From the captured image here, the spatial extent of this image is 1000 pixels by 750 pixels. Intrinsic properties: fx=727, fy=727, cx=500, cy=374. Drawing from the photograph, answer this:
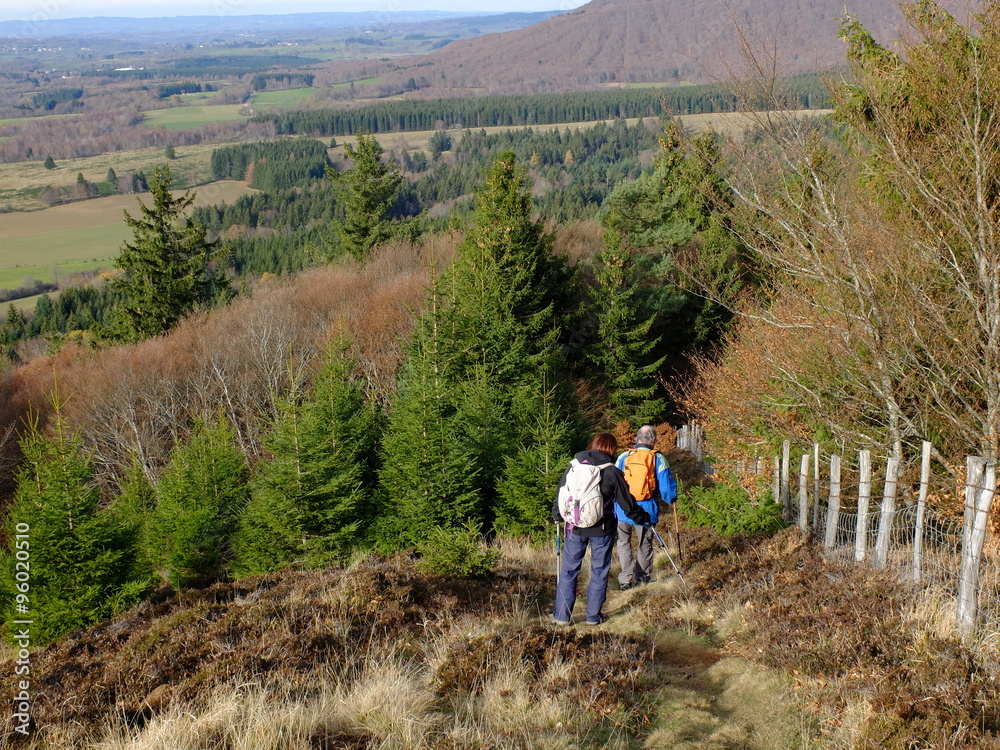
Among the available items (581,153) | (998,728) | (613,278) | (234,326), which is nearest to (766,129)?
(998,728)

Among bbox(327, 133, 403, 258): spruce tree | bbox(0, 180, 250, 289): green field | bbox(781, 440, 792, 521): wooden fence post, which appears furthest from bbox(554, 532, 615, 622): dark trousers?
bbox(0, 180, 250, 289): green field

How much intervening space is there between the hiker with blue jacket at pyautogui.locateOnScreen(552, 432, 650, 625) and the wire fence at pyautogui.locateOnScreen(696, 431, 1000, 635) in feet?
8.65

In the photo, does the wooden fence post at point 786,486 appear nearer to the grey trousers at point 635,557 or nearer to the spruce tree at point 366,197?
the grey trousers at point 635,557

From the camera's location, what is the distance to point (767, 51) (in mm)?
9328

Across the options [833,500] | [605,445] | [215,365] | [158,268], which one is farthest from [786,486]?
[158,268]

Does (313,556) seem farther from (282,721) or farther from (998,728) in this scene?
(998,728)

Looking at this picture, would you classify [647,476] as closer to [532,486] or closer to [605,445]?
[605,445]

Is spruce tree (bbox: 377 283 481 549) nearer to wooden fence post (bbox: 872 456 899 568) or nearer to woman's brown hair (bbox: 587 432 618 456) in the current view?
woman's brown hair (bbox: 587 432 618 456)

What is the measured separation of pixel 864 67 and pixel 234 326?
3194 cm

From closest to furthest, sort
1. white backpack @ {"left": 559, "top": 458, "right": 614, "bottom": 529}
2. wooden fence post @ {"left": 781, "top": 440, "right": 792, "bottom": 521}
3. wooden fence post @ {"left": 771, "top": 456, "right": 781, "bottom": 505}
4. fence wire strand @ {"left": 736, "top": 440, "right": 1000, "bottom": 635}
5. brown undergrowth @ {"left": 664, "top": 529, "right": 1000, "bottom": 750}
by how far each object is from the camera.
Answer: brown undergrowth @ {"left": 664, "top": 529, "right": 1000, "bottom": 750} < fence wire strand @ {"left": 736, "top": 440, "right": 1000, "bottom": 635} < white backpack @ {"left": 559, "top": 458, "right": 614, "bottom": 529} < wooden fence post @ {"left": 781, "top": 440, "right": 792, "bottom": 521} < wooden fence post @ {"left": 771, "top": 456, "right": 781, "bottom": 505}

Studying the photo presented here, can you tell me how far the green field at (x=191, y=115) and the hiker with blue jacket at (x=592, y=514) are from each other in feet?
572

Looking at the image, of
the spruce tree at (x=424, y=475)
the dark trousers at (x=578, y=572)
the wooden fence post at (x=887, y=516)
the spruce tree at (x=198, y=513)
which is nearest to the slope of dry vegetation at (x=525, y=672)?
the dark trousers at (x=578, y=572)

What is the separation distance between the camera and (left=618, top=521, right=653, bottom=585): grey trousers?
8500mm

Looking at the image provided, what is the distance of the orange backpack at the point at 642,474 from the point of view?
8.06 meters
